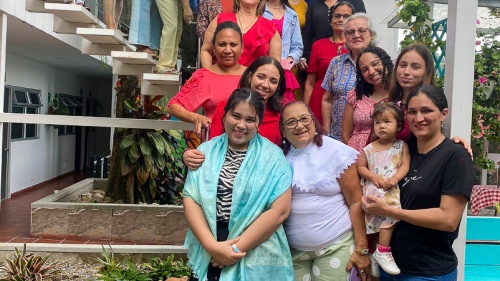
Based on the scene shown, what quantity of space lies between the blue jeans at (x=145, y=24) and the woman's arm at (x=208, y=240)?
9.59 ft

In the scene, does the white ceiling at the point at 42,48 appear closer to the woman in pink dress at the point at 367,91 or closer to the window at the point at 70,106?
the window at the point at 70,106

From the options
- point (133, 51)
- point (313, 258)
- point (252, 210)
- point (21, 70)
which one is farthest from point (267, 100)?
point (21, 70)

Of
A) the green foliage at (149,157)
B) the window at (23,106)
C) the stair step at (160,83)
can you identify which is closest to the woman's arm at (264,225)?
the stair step at (160,83)

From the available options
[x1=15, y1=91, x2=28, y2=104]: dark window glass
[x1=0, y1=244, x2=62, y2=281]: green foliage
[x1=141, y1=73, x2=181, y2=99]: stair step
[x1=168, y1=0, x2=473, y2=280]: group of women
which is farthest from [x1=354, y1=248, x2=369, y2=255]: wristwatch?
[x1=15, y1=91, x2=28, y2=104]: dark window glass

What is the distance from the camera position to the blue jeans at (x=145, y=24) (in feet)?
15.6

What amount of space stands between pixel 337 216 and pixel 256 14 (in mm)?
1550

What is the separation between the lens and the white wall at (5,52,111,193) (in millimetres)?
10594

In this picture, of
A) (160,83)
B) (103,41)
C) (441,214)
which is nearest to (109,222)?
(160,83)

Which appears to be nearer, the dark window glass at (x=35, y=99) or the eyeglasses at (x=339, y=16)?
the eyeglasses at (x=339, y=16)

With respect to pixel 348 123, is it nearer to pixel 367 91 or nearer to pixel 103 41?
pixel 367 91

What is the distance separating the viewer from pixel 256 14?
10.8 feet

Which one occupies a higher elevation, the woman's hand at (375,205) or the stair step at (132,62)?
the stair step at (132,62)

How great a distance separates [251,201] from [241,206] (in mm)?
56

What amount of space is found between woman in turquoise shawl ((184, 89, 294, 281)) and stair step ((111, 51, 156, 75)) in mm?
2791
